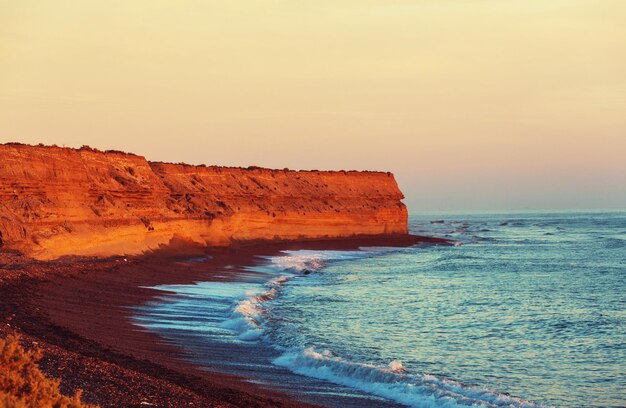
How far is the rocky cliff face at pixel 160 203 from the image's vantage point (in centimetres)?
3195

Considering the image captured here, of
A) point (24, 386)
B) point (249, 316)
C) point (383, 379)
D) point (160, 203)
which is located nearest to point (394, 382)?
point (383, 379)

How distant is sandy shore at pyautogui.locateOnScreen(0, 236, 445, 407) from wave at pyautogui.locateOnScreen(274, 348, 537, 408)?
1.79m

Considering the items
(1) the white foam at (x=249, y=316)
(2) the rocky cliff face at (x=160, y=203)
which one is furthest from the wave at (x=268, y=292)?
(2) the rocky cliff face at (x=160, y=203)

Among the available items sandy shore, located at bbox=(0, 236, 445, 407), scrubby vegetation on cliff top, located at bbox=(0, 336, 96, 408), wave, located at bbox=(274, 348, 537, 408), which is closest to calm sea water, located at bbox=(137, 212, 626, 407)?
wave, located at bbox=(274, 348, 537, 408)

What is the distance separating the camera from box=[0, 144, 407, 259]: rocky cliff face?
32.0 m

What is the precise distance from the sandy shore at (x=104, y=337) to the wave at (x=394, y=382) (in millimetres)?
1788

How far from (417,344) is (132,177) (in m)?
29.8

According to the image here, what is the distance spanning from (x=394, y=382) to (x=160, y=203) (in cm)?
3310

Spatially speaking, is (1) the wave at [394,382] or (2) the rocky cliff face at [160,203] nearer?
(1) the wave at [394,382]

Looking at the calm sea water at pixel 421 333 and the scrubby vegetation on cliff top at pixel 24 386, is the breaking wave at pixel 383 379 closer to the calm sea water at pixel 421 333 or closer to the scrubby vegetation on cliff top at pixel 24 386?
the calm sea water at pixel 421 333

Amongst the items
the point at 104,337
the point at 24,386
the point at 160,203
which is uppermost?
the point at 160,203

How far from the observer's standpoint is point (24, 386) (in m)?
9.27

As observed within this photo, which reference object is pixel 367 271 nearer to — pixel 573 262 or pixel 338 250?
pixel 573 262

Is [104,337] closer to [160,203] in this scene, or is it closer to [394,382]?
[394,382]
